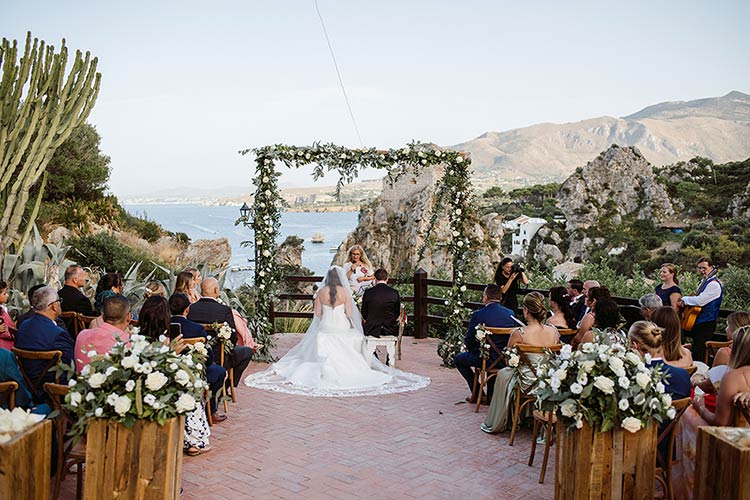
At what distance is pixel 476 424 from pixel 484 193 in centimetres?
4668

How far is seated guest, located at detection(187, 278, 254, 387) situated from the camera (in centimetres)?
748

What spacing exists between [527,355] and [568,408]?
2288 millimetres

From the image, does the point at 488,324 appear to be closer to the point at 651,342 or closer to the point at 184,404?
the point at 651,342

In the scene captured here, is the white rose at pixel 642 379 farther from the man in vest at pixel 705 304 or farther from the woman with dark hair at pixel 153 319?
the man in vest at pixel 705 304

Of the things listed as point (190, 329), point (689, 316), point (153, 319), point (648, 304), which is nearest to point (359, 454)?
point (190, 329)

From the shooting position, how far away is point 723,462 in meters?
3.43

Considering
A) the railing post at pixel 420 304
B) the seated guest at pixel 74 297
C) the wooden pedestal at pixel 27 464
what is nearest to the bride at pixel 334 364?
the seated guest at pixel 74 297

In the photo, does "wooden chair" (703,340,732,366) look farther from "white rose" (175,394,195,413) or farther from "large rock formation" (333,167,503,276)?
"large rock formation" (333,167,503,276)

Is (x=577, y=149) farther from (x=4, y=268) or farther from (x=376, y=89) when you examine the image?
(x=4, y=268)

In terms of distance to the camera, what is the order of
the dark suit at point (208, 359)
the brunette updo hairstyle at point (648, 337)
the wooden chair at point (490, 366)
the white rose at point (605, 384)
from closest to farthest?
the white rose at point (605, 384) < the brunette updo hairstyle at point (648, 337) < the dark suit at point (208, 359) < the wooden chair at point (490, 366)

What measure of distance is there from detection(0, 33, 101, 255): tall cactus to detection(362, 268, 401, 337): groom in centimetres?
503

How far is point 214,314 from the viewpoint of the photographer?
750 cm

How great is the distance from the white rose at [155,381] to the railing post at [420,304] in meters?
8.27

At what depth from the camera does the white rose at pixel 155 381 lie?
393 cm
